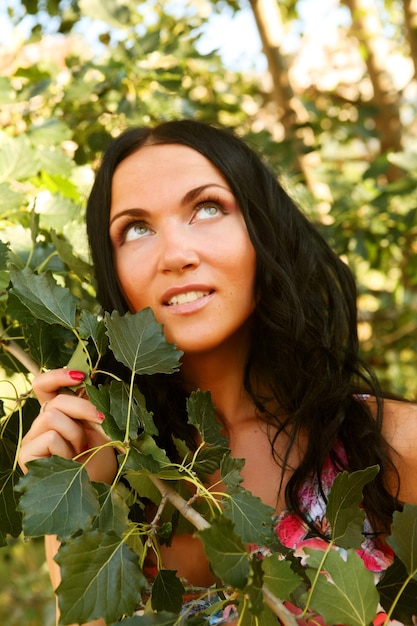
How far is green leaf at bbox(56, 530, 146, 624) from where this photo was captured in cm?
77

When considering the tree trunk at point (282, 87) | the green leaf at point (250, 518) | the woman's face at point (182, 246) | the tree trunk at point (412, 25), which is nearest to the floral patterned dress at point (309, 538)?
the woman's face at point (182, 246)

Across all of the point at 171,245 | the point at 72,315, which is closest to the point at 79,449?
the point at 72,315

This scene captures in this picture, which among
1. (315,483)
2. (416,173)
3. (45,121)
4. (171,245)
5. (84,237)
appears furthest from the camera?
(416,173)

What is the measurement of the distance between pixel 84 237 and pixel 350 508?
86 centimetres

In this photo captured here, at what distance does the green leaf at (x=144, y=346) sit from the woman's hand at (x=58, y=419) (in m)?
0.13

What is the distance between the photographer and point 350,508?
0.85 metres

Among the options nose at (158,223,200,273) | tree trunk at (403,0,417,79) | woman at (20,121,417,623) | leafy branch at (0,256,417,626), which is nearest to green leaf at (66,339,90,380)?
leafy branch at (0,256,417,626)

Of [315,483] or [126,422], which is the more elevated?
[126,422]

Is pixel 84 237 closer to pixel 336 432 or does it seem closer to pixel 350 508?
pixel 336 432

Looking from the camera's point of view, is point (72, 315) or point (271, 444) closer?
point (72, 315)

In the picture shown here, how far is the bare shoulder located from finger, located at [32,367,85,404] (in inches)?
22.7

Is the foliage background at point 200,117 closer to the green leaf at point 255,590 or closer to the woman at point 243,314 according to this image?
the woman at point 243,314

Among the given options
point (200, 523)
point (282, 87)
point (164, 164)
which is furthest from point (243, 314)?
point (282, 87)

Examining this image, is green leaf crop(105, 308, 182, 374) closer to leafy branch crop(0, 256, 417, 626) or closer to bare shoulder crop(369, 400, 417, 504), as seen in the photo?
leafy branch crop(0, 256, 417, 626)
